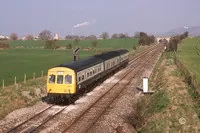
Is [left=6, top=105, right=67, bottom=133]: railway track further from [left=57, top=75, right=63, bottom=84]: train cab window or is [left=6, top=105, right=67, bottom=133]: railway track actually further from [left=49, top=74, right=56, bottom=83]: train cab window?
[left=49, top=74, right=56, bottom=83]: train cab window

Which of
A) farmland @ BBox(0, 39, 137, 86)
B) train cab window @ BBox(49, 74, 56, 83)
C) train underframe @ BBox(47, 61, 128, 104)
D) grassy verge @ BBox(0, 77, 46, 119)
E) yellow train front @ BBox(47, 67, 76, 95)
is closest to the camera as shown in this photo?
grassy verge @ BBox(0, 77, 46, 119)

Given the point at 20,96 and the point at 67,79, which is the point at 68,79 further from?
the point at 20,96

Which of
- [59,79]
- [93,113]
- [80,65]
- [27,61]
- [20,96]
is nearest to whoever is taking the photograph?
[93,113]

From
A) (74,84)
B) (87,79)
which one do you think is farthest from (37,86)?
(74,84)

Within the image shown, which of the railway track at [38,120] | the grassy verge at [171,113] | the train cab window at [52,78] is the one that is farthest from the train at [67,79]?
the grassy verge at [171,113]

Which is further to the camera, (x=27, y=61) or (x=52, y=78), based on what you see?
(x=27, y=61)

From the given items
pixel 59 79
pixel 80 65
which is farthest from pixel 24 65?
pixel 59 79

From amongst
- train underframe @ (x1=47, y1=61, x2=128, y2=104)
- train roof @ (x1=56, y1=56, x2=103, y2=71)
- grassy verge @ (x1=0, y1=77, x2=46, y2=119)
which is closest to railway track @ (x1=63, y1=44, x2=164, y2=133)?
train underframe @ (x1=47, y1=61, x2=128, y2=104)

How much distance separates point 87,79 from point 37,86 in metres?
5.91

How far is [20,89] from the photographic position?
26391 millimetres

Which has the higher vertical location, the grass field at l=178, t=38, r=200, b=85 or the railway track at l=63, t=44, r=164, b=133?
the grass field at l=178, t=38, r=200, b=85

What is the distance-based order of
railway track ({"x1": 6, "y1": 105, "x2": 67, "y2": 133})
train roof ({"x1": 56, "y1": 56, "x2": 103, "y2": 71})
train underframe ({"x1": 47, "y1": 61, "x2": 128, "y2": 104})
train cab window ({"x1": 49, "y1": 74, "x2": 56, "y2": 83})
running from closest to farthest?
railway track ({"x1": 6, "y1": 105, "x2": 67, "y2": 133}) → train underframe ({"x1": 47, "y1": 61, "x2": 128, "y2": 104}) → train cab window ({"x1": 49, "y1": 74, "x2": 56, "y2": 83}) → train roof ({"x1": 56, "y1": 56, "x2": 103, "y2": 71})

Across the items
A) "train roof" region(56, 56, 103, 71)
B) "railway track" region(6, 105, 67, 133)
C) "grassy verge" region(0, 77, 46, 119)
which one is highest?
"train roof" region(56, 56, 103, 71)

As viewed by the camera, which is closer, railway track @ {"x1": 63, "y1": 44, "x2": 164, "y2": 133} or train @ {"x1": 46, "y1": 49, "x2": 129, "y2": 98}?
railway track @ {"x1": 63, "y1": 44, "x2": 164, "y2": 133}
